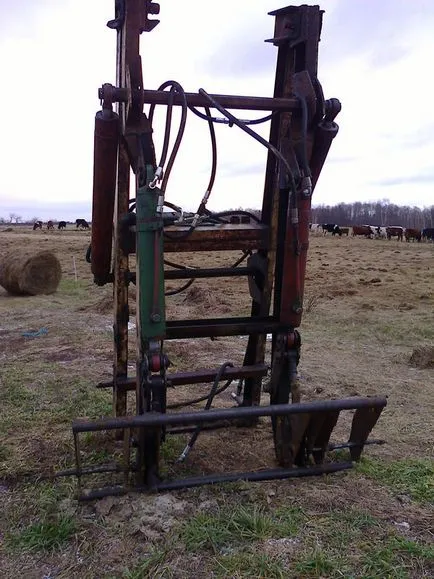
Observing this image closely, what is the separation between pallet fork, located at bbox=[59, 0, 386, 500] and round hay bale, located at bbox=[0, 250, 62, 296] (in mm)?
10308

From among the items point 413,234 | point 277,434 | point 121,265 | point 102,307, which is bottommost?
point 102,307

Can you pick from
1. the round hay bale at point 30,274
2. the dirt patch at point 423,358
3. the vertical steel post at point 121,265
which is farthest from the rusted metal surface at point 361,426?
the round hay bale at point 30,274

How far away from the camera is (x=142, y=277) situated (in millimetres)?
3291

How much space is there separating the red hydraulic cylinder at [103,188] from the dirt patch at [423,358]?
435cm

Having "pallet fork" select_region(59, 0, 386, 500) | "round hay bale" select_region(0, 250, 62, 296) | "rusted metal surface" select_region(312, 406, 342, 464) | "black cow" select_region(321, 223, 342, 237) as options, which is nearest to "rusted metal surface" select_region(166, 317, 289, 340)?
"pallet fork" select_region(59, 0, 386, 500)

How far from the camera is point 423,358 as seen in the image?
7137mm

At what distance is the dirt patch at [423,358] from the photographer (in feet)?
23.2

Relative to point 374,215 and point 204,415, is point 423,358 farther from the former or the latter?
point 374,215

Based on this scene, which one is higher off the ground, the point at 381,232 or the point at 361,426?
the point at 381,232

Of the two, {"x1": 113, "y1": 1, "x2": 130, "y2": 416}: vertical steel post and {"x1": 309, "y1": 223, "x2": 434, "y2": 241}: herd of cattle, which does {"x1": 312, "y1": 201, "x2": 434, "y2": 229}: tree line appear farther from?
{"x1": 113, "y1": 1, "x2": 130, "y2": 416}: vertical steel post

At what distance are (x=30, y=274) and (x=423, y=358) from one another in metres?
9.85

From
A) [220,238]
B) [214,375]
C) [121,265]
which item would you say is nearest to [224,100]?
[220,238]

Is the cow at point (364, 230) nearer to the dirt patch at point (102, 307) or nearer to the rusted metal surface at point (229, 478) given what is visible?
the dirt patch at point (102, 307)

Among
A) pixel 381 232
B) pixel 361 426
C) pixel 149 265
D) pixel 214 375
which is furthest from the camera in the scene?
pixel 381 232
